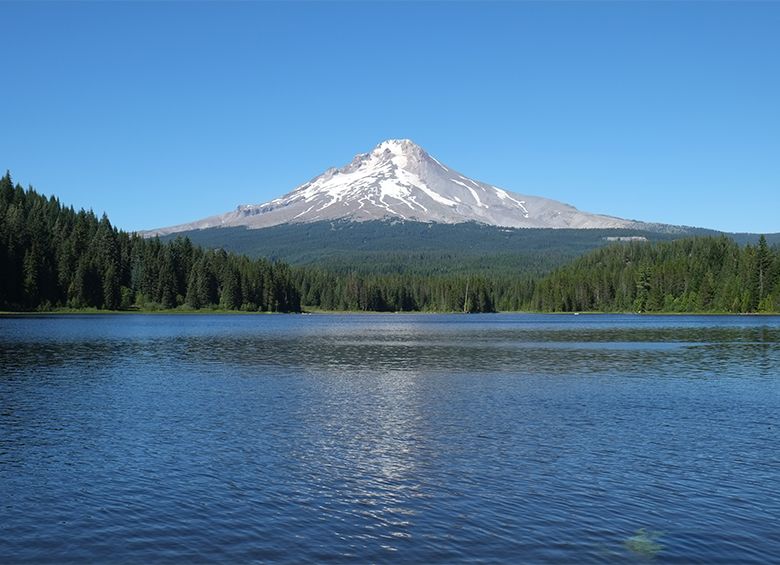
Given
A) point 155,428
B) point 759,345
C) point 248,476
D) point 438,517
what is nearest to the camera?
point 438,517

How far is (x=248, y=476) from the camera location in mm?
25859

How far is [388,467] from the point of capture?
27484mm

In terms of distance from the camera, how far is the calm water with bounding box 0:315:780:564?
1922 centimetres

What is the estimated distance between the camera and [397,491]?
24.1 m

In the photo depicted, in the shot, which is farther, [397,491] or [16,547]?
[397,491]

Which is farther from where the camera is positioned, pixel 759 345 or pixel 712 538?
pixel 759 345

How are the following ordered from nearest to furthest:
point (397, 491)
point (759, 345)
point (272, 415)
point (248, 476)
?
point (397, 491) → point (248, 476) → point (272, 415) → point (759, 345)

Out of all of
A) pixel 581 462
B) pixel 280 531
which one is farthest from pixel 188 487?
pixel 581 462

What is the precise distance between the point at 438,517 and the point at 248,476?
25.5ft

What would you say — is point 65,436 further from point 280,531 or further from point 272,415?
point 280,531

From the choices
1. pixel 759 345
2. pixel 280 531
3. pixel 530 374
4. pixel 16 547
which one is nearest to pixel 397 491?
pixel 280 531

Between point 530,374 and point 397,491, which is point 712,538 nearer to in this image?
point 397,491

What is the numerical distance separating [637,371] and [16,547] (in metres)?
53.7

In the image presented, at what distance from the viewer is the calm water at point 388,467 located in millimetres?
19219
